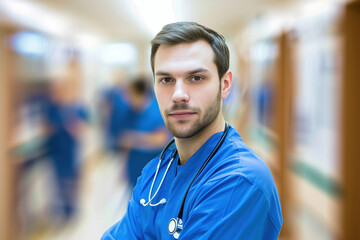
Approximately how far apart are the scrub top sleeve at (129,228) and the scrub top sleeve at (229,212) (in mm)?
141

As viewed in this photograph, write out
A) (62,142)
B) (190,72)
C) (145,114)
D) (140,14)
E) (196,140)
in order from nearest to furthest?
(190,72), (196,140), (140,14), (145,114), (62,142)

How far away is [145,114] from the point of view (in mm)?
1350

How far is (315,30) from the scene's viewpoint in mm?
1893

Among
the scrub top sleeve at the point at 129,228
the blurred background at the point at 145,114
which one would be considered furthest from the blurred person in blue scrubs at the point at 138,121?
the scrub top sleeve at the point at 129,228

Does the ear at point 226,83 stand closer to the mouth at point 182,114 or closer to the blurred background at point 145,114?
the mouth at point 182,114

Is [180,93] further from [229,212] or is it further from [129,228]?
[129,228]

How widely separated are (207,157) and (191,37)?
20cm

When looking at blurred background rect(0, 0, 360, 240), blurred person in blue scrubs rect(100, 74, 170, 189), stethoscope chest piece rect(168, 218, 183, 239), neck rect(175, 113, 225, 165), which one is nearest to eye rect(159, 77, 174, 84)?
neck rect(175, 113, 225, 165)

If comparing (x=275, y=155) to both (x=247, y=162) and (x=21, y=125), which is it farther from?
(x=247, y=162)

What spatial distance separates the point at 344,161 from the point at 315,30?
2.47ft

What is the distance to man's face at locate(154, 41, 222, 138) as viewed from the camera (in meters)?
0.48

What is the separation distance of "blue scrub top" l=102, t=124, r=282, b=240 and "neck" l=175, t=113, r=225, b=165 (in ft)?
0.03

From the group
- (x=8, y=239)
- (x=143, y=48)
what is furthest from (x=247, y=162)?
(x=8, y=239)

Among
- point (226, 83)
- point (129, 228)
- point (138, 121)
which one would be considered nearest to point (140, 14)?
point (226, 83)
